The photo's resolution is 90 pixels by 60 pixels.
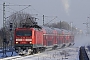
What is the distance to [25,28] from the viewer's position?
36.4 meters

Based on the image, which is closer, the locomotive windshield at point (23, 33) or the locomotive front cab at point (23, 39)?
the locomotive front cab at point (23, 39)

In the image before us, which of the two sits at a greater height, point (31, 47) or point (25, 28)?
point (25, 28)

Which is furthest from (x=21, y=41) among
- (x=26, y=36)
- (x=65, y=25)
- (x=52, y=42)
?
(x=65, y=25)

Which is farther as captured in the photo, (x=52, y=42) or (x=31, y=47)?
(x=52, y=42)

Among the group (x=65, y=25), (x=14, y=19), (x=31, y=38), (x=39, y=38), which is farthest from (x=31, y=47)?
(x=65, y=25)

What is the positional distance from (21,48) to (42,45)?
19.0 feet

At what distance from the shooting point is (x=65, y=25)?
176 metres

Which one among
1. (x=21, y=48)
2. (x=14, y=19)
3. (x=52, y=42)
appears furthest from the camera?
(x=14, y=19)

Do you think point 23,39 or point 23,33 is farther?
point 23,33

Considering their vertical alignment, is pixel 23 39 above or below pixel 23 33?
below

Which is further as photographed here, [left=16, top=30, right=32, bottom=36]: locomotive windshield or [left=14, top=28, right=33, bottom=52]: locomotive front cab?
[left=16, top=30, right=32, bottom=36]: locomotive windshield

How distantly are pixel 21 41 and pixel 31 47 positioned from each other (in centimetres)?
140

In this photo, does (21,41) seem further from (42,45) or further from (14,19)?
(14,19)

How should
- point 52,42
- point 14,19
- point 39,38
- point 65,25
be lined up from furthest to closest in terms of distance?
point 65,25, point 14,19, point 52,42, point 39,38
